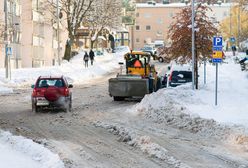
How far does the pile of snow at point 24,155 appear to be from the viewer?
35.8 feet

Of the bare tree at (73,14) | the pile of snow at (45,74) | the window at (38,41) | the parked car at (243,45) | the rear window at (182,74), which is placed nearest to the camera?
the rear window at (182,74)

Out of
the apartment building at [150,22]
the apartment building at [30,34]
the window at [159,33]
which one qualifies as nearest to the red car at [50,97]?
the apartment building at [30,34]

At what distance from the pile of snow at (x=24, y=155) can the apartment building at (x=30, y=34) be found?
3248 centimetres

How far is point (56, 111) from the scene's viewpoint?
23125mm

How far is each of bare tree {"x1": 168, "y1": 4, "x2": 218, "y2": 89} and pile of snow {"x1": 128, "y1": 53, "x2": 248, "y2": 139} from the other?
2.15 metres

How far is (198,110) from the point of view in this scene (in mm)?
19766

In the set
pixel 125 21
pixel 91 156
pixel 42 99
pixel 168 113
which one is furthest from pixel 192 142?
pixel 125 21

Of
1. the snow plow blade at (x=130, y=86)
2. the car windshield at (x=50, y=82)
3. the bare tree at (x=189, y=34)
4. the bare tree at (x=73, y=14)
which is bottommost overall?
the snow plow blade at (x=130, y=86)

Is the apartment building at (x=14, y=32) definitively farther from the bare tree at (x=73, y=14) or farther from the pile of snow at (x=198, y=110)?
the pile of snow at (x=198, y=110)

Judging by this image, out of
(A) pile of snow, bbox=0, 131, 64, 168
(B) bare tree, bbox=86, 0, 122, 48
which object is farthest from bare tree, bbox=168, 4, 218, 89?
(B) bare tree, bbox=86, 0, 122, 48

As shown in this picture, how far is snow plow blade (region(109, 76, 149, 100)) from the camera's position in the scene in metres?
26.6

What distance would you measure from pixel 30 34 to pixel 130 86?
32759 millimetres

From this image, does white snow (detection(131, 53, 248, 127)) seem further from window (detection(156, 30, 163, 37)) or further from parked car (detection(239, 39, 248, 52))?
window (detection(156, 30, 163, 37))

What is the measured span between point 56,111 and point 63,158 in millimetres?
11002
